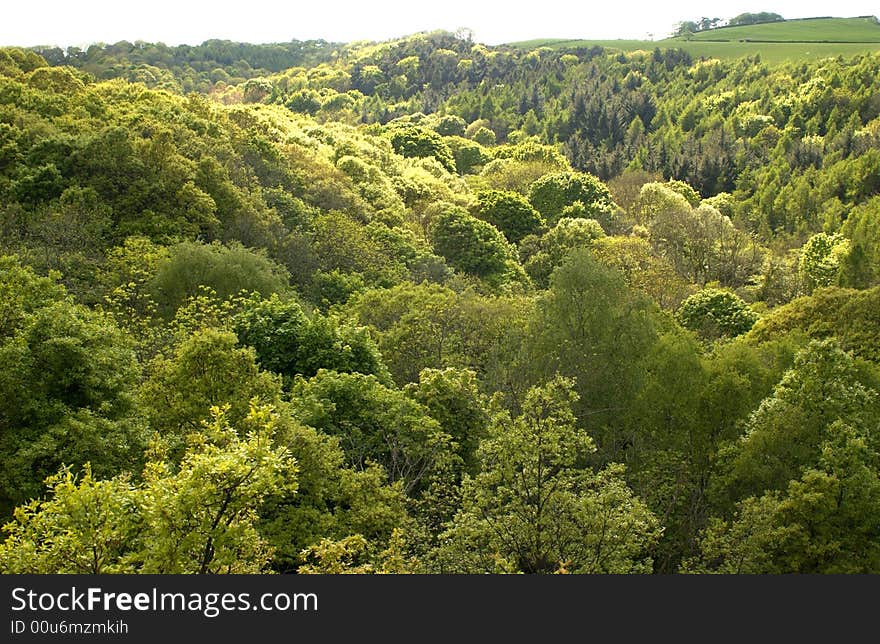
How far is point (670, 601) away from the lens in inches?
494

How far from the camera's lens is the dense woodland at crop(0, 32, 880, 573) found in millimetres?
19062

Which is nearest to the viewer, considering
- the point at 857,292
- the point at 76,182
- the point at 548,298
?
the point at 548,298

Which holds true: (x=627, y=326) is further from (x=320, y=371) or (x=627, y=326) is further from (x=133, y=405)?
(x=133, y=405)

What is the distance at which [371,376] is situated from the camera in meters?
31.0

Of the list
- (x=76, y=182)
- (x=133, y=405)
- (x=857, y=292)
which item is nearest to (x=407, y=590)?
(x=133, y=405)

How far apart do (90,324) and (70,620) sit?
42.3 feet

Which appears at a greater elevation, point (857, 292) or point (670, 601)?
point (670, 601)

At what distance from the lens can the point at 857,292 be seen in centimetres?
3847

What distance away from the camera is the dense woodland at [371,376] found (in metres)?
19.1

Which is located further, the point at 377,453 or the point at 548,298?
the point at 548,298

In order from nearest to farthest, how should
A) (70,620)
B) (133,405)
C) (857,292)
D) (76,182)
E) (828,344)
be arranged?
(70,620) < (133,405) < (828,344) < (857,292) < (76,182)

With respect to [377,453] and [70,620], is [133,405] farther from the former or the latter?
[70,620]

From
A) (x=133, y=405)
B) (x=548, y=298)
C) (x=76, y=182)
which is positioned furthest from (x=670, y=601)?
(x=76, y=182)

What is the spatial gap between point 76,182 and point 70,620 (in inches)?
1606
